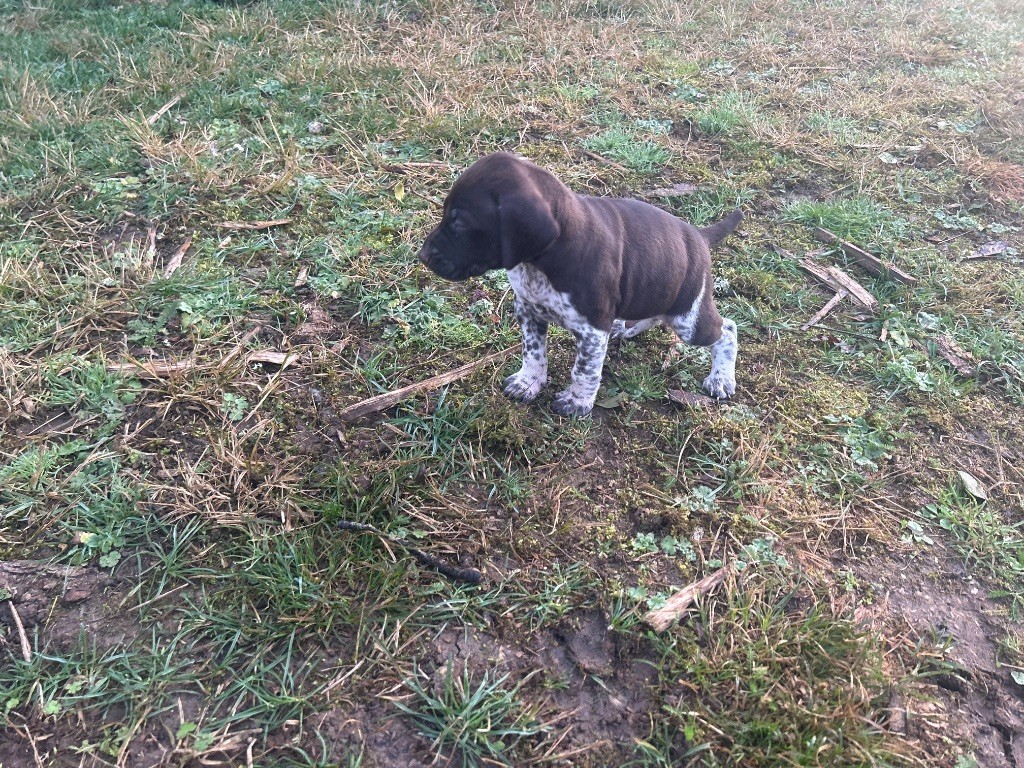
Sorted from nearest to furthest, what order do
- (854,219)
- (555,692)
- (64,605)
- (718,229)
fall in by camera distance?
(555,692) < (64,605) < (718,229) < (854,219)

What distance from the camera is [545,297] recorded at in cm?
357

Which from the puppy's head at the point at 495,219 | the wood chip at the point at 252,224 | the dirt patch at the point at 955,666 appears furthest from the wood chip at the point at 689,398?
the wood chip at the point at 252,224

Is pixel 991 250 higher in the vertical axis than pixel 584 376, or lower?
lower

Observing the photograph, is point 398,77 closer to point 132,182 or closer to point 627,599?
point 132,182

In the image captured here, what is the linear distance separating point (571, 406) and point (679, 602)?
51.7 inches

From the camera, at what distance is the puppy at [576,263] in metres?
3.13

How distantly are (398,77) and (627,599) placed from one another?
5.97 meters

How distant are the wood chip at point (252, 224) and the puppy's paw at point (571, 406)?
9.02ft

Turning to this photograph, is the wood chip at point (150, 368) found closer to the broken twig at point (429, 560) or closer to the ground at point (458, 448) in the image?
the ground at point (458, 448)

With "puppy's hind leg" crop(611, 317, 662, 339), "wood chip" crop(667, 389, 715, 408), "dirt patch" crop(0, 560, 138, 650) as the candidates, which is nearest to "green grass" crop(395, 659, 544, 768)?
"dirt patch" crop(0, 560, 138, 650)

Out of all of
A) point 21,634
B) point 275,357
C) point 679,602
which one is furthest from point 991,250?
point 21,634

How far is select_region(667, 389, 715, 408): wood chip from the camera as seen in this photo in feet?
13.6

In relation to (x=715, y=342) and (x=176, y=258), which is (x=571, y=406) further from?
(x=176, y=258)

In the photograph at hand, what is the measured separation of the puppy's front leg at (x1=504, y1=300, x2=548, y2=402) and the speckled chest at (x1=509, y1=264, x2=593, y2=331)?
0.55 feet
